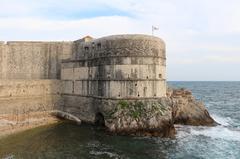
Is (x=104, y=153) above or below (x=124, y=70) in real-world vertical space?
below

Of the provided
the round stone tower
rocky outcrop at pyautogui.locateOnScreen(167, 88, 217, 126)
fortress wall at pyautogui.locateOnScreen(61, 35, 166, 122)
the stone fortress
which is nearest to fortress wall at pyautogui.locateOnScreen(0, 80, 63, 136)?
the stone fortress

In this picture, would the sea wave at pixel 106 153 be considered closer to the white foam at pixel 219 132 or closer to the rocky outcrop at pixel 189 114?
the white foam at pixel 219 132

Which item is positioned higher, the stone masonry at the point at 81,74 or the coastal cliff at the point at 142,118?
the stone masonry at the point at 81,74

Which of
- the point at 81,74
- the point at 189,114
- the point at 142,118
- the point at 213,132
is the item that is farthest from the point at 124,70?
the point at 213,132

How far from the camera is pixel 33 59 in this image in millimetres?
33656

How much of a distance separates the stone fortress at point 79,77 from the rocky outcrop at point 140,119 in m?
0.18

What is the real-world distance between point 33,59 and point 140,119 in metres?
15.7

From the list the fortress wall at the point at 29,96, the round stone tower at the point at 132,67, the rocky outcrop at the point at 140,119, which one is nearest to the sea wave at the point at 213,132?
the rocky outcrop at the point at 140,119

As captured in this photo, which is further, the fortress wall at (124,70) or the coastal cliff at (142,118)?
the fortress wall at (124,70)

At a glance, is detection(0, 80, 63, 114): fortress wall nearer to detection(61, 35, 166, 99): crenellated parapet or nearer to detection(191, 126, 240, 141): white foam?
detection(61, 35, 166, 99): crenellated parapet

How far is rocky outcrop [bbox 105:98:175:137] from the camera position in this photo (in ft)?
81.8

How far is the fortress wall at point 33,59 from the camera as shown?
3238 cm

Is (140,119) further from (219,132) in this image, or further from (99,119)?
(219,132)

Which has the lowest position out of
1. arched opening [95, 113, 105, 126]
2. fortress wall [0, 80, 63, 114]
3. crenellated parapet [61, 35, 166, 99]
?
arched opening [95, 113, 105, 126]
